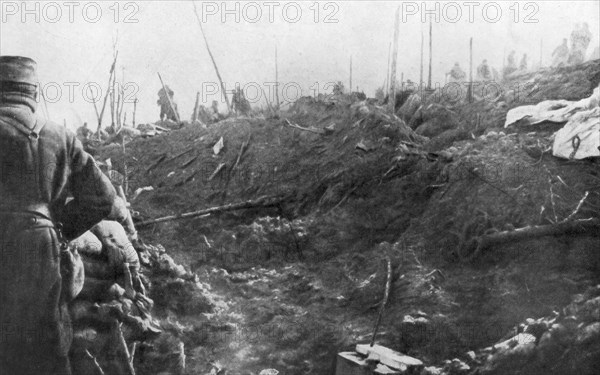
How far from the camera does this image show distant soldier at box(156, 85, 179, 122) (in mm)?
7331

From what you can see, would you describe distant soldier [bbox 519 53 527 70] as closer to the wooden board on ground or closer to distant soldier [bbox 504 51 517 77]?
distant soldier [bbox 504 51 517 77]

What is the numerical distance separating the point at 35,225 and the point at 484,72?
4.93 metres

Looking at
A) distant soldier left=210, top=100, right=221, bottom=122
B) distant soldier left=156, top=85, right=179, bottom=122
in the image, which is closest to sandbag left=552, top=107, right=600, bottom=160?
distant soldier left=210, top=100, right=221, bottom=122

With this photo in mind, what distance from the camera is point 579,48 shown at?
713 cm

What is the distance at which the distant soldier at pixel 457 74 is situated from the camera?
743 centimetres

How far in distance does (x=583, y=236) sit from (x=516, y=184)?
79 centimetres

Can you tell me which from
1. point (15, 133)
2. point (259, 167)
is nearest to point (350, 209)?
point (259, 167)

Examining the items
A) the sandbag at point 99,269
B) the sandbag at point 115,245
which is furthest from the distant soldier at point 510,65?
the sandbag at point 99,269

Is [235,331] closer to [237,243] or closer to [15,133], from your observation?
[237,243]

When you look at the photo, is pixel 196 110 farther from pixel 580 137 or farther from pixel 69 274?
pixel 580 137

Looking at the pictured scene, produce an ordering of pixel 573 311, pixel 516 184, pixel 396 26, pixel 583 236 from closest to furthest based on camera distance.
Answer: pixel 573 311, pixel 583 236, pixel 516 184, pixel 396 26

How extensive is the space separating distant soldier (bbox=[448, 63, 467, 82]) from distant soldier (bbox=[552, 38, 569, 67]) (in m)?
0.99

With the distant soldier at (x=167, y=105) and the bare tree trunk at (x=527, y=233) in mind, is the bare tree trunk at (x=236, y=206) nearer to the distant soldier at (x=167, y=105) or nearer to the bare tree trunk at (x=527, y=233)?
the distant soldier at (x=167, y=105)

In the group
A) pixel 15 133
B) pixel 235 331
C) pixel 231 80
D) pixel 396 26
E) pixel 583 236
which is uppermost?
pixel 396 26
